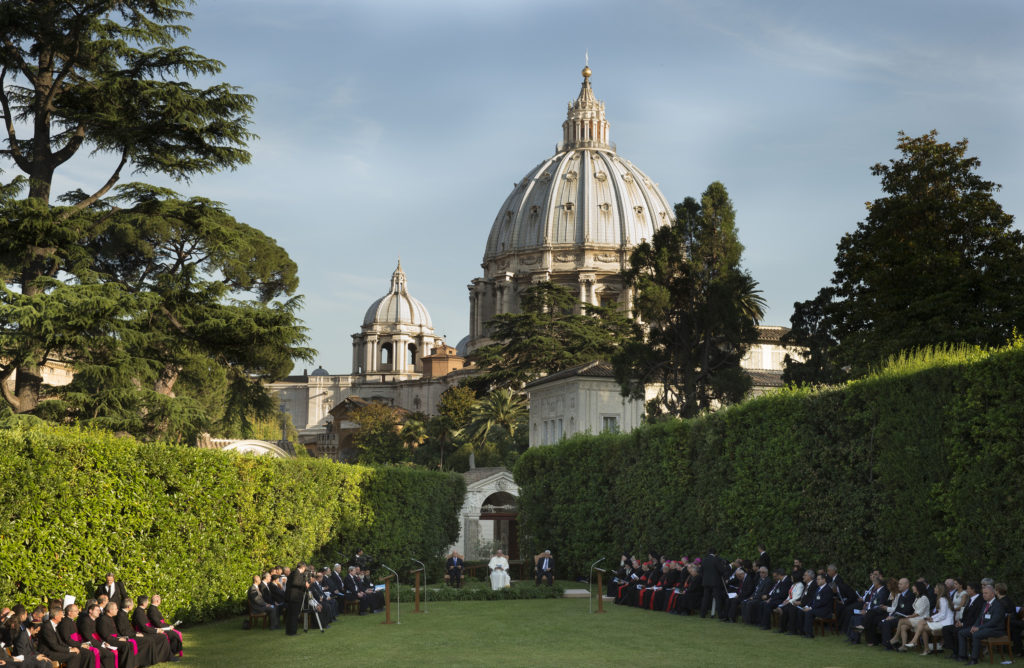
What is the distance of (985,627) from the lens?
1302cm

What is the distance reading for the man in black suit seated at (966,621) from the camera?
1350 centimetres

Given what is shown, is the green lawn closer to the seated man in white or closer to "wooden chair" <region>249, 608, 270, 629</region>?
"wooden chair" <region>249, 608, 270, 629</region>

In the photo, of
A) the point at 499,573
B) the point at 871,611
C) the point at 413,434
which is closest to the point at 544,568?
the point at 499,573

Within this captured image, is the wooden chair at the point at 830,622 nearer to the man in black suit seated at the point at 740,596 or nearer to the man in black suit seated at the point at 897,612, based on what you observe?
the man in black suit seated at the point at 897,612

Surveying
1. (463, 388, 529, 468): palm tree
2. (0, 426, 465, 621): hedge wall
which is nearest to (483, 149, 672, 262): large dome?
(463, 388, 529, 468): palm tree

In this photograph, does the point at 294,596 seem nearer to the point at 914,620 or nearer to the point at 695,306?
the point at 914,620

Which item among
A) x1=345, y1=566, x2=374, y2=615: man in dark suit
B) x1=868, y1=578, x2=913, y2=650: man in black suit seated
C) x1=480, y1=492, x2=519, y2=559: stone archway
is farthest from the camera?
x1=480, y1=492, x2=519, y2=559: stone archway

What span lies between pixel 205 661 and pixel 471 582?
16.1 meters

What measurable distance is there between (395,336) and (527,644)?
380 ft

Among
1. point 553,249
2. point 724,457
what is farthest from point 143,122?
point 553,249

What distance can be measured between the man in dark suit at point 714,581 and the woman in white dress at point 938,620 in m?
5.92

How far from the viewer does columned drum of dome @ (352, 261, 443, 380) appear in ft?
429

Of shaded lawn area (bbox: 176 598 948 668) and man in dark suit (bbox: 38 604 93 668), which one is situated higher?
man in dark suit (bbox: 38 604 93 668)

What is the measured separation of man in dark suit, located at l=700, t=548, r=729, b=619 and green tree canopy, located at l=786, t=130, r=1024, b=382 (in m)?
9.92
